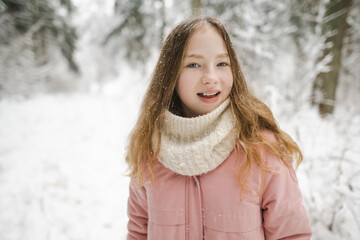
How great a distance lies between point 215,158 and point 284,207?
44 centimetres

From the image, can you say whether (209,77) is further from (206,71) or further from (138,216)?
(138,216)

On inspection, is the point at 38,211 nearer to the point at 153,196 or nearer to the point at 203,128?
the point at 153,196

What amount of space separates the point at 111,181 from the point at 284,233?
3778 millimetres

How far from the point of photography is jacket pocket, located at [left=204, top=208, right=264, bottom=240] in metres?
1.08

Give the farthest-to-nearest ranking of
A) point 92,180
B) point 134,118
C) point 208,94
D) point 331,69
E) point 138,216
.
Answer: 1. point 331,69
2. point 92,180
3. point 134,118
4. point 138,216
5. point 208,94

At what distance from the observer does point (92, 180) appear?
4.22 metres

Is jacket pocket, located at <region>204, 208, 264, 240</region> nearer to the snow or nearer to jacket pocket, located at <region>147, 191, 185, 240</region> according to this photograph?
jacket pocket, located at <region>147, 191, 185, 240</region>

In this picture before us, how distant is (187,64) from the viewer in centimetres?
118

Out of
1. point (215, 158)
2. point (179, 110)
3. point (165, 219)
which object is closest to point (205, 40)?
point (179, 110)

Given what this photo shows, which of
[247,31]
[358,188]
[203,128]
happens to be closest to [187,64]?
[203,128]

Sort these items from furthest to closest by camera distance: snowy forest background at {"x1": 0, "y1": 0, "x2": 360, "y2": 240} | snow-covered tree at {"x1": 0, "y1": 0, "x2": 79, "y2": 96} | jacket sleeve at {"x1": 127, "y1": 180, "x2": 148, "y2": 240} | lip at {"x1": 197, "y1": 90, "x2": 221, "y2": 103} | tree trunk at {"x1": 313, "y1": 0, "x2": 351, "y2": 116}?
snow-covered tree at {"x1": 0, "y1": 0, "x2": 79, "y2": 96} → tree trunk at {"x1": 313, "y1": 0, "x2": 351, "y2": 116} → snowy forest background at {"x1": 0, "y1": 0, "x2": 360, "y2": 240} → jacket sleeve at {"x1": 127, "y1": 180, "x2": 148, "y2": 240} → lip at {"x1": 197, "y1": 90, "x2": 221, "y2": 103}

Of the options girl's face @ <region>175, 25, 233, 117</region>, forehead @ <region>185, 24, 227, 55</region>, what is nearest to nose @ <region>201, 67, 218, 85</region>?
girl's face @ <region>175, 25, 233, 117</region>

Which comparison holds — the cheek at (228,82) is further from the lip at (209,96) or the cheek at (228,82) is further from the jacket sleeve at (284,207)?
the jacket sleeve at (284,207)

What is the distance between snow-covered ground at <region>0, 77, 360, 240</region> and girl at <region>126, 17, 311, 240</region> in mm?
601
